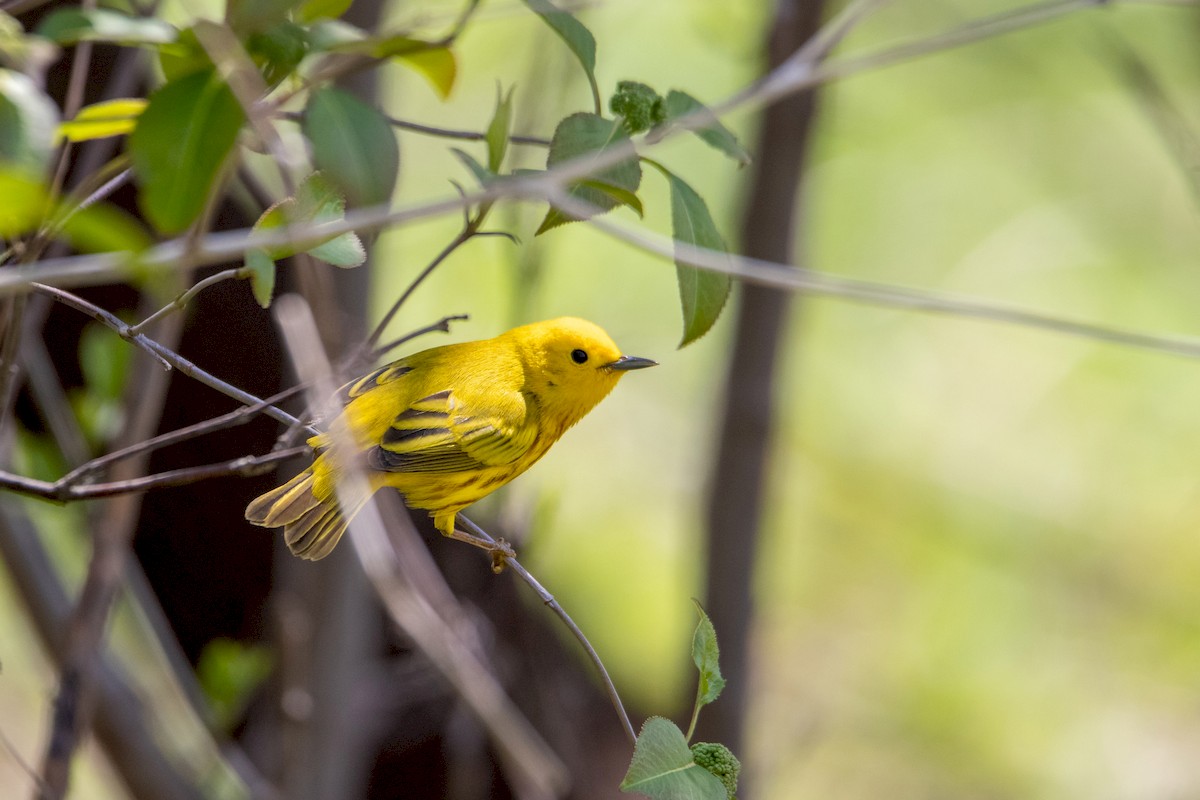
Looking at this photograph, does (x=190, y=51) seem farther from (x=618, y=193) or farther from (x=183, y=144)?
(x=618, y=193)

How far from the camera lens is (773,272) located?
1705mm

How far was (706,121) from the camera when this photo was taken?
1.24 meters

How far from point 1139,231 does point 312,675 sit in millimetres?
5748

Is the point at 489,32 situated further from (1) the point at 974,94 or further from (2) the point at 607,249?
(1) the point at 974,94

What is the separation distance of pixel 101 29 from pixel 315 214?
0.31m

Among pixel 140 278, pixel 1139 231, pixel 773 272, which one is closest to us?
pixel 140 278

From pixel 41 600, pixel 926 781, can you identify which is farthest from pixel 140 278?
pixel 926 781

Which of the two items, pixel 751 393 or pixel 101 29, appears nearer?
pixel 101 29

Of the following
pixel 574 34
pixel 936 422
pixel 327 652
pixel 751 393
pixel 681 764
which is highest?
pixel 574 34

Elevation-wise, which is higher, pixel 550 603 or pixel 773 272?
pixel 773 272

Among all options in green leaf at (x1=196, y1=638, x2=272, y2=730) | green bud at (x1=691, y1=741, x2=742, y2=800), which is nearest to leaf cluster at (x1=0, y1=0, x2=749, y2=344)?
green bud at (x1=691, y1=741, x2=742, y2=800)

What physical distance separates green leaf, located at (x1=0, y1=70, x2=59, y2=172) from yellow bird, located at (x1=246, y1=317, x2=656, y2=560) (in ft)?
1.75

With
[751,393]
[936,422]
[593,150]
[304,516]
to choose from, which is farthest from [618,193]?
[936,422]

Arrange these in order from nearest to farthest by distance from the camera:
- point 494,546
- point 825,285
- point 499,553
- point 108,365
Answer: point 825,285 → point 494,546 → point 499,553 → point 108,365
